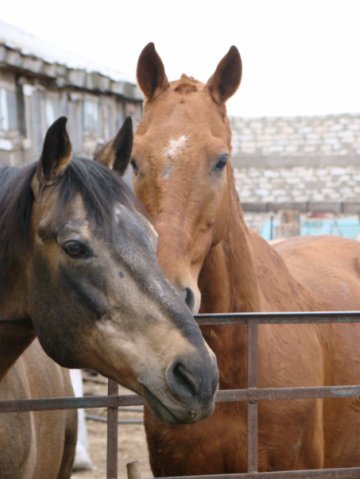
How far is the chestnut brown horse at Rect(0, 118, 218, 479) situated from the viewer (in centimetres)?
233

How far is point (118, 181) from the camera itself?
266 centimetres

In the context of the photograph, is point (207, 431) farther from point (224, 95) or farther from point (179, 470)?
point (224, 95)

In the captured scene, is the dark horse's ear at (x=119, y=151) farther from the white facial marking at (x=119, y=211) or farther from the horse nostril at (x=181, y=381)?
the horse nostril at (x=181, y=381)

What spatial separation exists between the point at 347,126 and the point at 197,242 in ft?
37.0

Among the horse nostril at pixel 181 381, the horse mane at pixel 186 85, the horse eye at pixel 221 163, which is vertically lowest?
the horse nostril at pixel 181 381

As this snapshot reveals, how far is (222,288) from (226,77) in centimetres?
89

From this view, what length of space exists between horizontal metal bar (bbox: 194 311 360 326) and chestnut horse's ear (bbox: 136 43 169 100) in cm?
116

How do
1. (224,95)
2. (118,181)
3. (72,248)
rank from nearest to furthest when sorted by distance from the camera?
1. (72,248)
2. (118,181)
3. (224,95)

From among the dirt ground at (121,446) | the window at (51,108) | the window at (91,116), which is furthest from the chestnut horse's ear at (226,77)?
the window at (91,116)

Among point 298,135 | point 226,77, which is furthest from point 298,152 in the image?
point 226,77

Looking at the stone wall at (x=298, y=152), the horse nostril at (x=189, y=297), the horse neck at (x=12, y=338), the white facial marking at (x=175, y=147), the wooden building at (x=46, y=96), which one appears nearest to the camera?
the horse neck at (x=12, y=338)

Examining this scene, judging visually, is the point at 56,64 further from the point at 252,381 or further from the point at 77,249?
the point at 77,249

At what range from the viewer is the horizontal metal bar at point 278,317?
2.97 meters

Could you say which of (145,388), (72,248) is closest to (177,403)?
(145,388)
